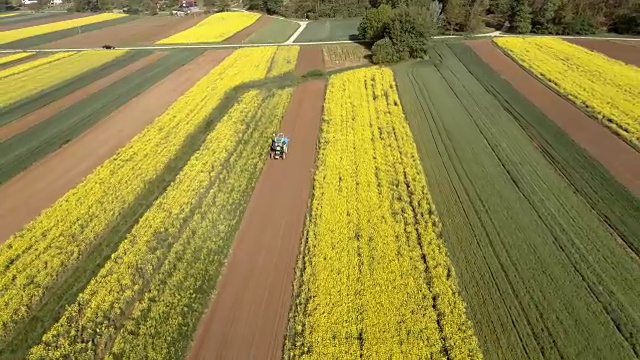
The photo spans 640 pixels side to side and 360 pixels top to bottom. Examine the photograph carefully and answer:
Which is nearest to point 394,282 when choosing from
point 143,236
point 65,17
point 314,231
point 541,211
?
point 314,231

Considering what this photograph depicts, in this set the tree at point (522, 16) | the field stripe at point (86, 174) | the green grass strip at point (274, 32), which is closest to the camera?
the field stripe at point (86, 174)

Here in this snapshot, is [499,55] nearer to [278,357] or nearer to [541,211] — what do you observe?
[541,211]

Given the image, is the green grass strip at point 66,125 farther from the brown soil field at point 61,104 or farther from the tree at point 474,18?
the tree at point 474,18

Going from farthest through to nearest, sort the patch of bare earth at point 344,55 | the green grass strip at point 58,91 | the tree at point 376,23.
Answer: the tree at point 376,23
the patch of bare earth at point 344,55
the green grass strip at point 58,91

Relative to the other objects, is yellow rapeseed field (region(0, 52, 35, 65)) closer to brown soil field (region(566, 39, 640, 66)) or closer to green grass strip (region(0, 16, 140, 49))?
green grass strip (region(0, 16, 140, 49))

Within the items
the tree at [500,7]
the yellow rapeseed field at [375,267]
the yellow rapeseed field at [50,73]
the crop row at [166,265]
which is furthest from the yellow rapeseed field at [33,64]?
the tree at [500,7]

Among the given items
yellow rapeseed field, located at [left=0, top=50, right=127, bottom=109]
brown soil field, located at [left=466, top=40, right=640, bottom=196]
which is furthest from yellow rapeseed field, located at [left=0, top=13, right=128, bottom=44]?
brown soil field, located at [left=466, top=40, right=640, bottom=196]
